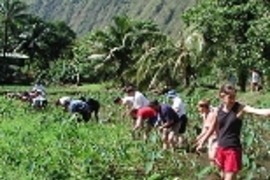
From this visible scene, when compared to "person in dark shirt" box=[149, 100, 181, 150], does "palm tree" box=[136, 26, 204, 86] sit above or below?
above

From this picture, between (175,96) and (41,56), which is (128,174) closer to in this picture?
(175,96)

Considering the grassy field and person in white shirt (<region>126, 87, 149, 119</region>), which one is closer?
the grassy field

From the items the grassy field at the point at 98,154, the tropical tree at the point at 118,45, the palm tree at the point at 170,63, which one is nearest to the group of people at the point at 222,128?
the grassy field at the point at 98,154

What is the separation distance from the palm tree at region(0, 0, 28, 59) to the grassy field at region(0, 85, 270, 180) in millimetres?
41935

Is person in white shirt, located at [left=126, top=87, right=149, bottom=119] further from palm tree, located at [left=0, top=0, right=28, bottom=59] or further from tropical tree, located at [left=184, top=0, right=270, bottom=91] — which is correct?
palm tree, located at [left=0, top=0, right=28, bottom=59]

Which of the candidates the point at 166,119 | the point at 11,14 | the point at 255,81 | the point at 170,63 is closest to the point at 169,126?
the point at 166,119

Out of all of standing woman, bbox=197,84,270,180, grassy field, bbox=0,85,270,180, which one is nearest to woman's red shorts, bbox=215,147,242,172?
standing woman, bbox=197,84,270,180

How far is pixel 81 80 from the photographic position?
59781 mm

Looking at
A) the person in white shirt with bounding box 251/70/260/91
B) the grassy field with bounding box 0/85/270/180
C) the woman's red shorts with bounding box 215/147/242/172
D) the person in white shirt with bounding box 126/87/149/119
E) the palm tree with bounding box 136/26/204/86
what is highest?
the palm tree with bounding box 136/26/204/86

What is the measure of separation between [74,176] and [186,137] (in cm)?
526

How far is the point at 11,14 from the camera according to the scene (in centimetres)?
6041

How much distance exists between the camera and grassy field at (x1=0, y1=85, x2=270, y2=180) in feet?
34.4

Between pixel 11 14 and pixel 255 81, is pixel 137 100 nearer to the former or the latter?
pixel 255 81

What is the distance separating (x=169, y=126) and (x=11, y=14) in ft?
161
